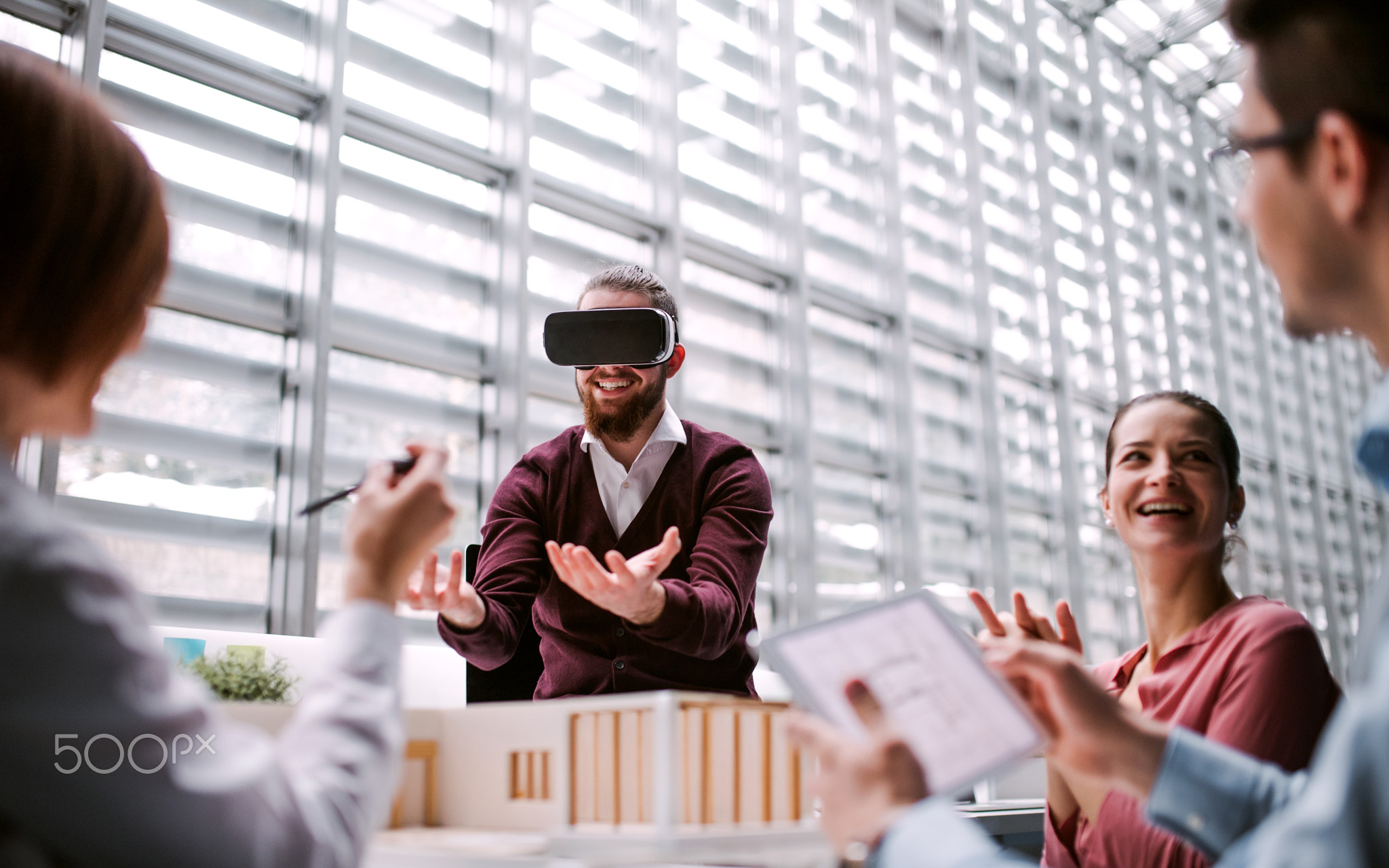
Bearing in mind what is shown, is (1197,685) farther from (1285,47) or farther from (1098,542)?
(1098,542)

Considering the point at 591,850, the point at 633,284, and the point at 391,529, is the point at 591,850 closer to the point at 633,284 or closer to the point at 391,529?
the point at 391,529

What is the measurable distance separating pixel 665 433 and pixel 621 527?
20cm

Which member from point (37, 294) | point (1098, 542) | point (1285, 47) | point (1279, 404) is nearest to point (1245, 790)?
point (1285, 47)

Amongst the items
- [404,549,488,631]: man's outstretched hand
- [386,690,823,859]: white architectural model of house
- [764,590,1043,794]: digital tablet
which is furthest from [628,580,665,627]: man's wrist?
[764,590,1043,794]: digital tablet

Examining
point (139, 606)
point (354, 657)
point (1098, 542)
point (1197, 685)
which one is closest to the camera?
point (139, 606)

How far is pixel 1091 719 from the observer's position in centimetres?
115

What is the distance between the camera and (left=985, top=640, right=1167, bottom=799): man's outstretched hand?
1142 millimetres

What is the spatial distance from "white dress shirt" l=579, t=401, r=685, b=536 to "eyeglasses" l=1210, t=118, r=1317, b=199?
44.0 inches

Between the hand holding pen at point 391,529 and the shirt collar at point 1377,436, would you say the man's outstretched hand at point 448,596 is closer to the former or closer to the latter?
the hand holding pen at point 391,529

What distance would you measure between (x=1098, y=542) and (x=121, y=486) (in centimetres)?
689

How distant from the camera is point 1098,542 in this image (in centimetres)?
836

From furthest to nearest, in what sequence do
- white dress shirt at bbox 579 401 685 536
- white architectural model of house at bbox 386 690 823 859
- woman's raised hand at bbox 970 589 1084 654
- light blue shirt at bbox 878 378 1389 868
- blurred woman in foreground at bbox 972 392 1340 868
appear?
1. white dress shirt at bbox 579 401 685 536
2. blurred woman in foreground at bbox 972 392 1340 868
3. woman's raised hand at bbox 970 589 1084 654
4. white architectural model of house at bbox 386 690 823 859
5. light blue shirt at bbox 878 378 1389 868

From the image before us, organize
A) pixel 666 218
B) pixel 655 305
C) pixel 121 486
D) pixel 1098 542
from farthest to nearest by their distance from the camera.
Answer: pixel 1098 542, pixel 666 218, pixel 121 486, pixel 655 305

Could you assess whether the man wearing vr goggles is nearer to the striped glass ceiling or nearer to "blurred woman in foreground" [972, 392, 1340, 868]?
Result: "blurred woman in foreground" [972, 392, 1340, 868]
